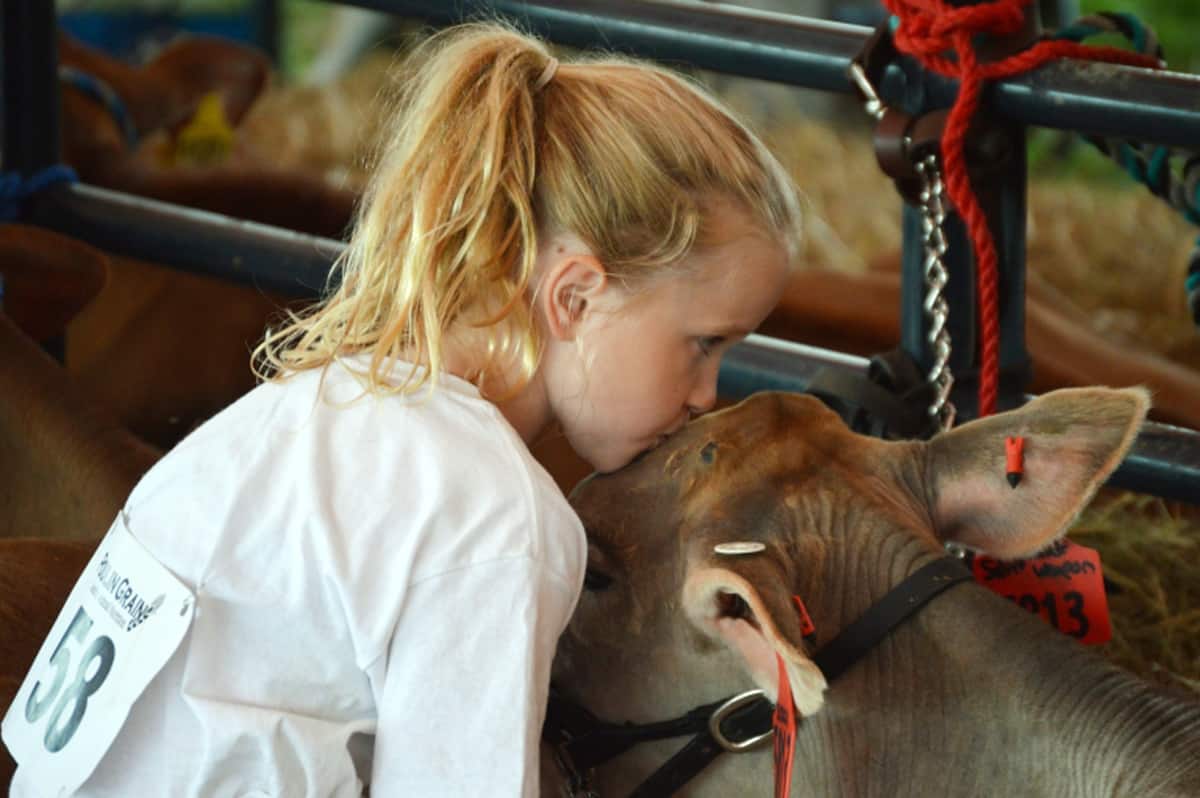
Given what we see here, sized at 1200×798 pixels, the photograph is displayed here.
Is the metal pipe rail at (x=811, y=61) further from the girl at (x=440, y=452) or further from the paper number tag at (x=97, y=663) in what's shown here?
the paper number tag at (x=97, y=663)

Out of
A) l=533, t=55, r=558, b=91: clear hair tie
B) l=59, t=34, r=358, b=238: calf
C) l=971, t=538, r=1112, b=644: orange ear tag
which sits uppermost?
l=533, t=55, r=558, b=91: clear hair tie

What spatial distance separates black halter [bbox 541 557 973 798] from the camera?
1457 mm

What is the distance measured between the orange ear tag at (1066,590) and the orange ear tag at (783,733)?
37cm

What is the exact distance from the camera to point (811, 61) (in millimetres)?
2029

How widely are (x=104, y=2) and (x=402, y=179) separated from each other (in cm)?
693

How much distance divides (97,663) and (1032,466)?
0.82 meters

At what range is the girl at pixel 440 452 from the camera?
1382 mm

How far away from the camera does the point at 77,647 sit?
1.54 metres

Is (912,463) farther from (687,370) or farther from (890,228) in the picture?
(890,228)

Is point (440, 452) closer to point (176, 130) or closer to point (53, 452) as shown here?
point (53, 452)

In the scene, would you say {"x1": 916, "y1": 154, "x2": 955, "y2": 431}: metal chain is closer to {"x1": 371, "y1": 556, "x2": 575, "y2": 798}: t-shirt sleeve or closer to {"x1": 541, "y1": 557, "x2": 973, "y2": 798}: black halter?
{"x1": 541, "y1": 557, "x2": 973, "y2": 798}: black halter

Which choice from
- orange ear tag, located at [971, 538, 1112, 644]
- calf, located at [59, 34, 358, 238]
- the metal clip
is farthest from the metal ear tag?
calf, located at [59, 34, 358, 238]

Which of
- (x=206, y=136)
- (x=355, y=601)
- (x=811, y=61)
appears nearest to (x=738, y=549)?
(x=355, y=601)

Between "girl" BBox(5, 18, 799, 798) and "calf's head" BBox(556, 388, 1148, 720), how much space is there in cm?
5
